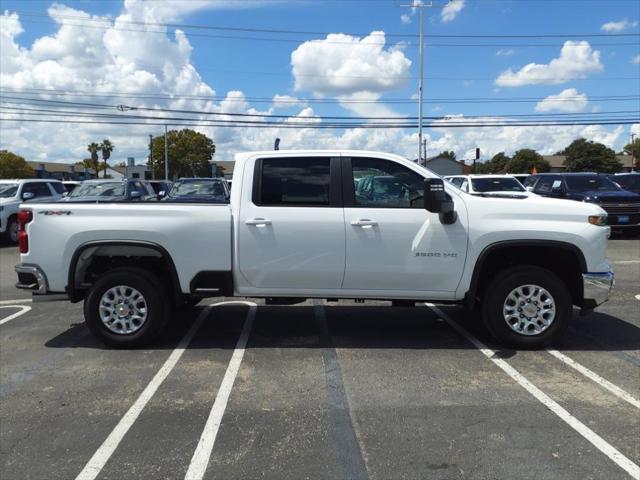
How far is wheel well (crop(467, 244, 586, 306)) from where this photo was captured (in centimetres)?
540

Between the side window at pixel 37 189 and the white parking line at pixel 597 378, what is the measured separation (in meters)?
16.1

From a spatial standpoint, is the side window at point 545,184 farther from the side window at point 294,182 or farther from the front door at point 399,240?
the side window at point 294,182

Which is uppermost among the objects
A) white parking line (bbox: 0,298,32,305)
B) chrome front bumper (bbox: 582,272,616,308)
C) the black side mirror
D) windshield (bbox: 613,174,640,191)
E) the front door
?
windshield (bbox: 613,174,640,191)

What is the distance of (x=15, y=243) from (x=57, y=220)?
12680 millimetres

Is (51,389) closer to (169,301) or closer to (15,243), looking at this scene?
(169,301)

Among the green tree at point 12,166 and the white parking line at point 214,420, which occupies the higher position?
the green tree at point 12,166

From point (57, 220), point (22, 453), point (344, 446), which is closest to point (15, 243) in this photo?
point (57, 220)

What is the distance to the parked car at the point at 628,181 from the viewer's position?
690 inches

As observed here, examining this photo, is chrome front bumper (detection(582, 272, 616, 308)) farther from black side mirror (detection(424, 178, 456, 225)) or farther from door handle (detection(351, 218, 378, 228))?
door handle (detection(351, 218, 378, 228))

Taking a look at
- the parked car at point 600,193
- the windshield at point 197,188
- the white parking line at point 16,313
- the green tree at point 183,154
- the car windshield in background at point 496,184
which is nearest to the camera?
the white parking line at point 16,313

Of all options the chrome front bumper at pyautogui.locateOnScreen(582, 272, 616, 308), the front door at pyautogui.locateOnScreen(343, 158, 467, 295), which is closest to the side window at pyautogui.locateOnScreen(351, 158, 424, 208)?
the front door at pyautogui.locateOnScreen(343, 158, 467, 295)

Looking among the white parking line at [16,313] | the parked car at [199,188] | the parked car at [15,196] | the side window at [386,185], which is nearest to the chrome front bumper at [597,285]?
the side window at [386,185]

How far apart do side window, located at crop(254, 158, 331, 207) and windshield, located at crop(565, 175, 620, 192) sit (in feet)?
41.0

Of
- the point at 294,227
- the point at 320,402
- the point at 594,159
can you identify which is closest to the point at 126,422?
Result: the point at 320,402
